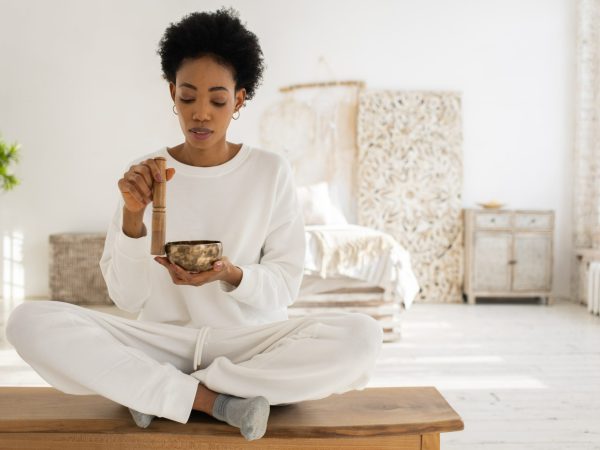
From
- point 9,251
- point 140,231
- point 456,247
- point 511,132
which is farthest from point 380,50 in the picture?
point 140,231

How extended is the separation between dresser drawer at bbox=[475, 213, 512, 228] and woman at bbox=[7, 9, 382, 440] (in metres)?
3.66

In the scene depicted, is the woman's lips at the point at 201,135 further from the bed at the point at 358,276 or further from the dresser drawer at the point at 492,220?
the dresser drawer at the point at 492,220

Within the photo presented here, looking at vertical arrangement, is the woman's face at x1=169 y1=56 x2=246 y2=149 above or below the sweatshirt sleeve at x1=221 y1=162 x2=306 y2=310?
above

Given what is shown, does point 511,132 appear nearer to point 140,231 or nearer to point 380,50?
point 380,50

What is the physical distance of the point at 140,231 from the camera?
1.62m

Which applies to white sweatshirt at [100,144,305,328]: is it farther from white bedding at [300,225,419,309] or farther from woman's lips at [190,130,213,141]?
white bedding at [300,225,419,309]

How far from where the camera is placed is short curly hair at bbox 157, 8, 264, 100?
1.75m

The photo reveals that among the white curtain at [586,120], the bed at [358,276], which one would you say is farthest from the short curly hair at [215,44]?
the white curtain at [586,120]

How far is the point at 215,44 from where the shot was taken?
175cm

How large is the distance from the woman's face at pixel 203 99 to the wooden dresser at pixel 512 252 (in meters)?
3.89

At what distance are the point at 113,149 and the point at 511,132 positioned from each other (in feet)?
12.2

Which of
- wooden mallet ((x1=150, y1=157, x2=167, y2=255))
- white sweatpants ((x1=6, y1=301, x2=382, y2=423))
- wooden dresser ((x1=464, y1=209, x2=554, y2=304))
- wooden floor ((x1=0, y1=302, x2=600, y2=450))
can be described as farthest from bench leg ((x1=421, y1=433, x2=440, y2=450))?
wooden dresser ((x1=464, y1=209, x2=554, y2=304))

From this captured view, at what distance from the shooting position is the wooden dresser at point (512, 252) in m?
5.17

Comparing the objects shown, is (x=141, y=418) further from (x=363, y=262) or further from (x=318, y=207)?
(x=318, y=207)
